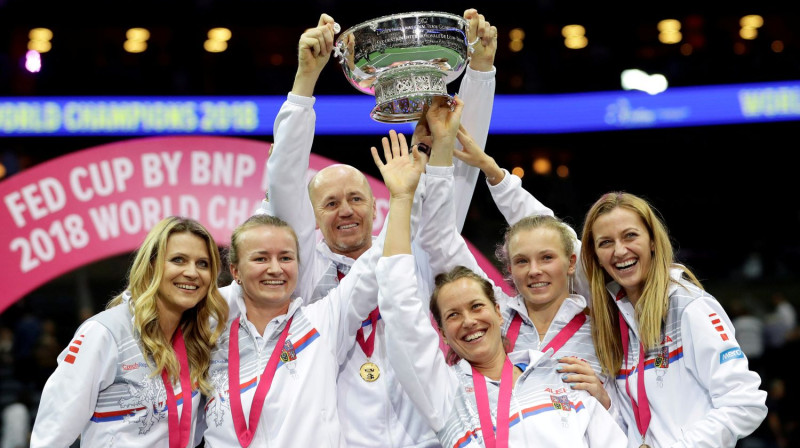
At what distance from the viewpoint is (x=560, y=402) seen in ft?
9.71

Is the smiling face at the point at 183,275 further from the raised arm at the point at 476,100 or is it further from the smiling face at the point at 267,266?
the raised arm at the point at 476,100

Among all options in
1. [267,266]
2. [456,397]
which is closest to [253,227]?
[267,266]

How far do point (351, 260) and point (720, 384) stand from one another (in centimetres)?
146

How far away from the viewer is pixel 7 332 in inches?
417

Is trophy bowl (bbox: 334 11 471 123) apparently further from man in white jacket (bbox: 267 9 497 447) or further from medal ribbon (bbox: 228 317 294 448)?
medal ribbon (bbox: 228 317 294 448)

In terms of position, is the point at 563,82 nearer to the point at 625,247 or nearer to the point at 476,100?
the point at 476,100

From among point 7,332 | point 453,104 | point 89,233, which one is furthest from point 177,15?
point 453,104

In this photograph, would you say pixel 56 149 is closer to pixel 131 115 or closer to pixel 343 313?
pixel 131 115

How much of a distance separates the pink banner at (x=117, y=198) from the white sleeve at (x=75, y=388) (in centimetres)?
263

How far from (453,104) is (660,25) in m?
13.7

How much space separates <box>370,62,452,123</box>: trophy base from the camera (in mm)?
3102

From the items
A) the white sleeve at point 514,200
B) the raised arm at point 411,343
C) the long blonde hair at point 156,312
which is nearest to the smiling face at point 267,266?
the long blonde hair at point 156,312

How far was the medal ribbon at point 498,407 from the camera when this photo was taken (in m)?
2.85

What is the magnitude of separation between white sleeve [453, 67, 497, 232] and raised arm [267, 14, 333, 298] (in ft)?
2.05
